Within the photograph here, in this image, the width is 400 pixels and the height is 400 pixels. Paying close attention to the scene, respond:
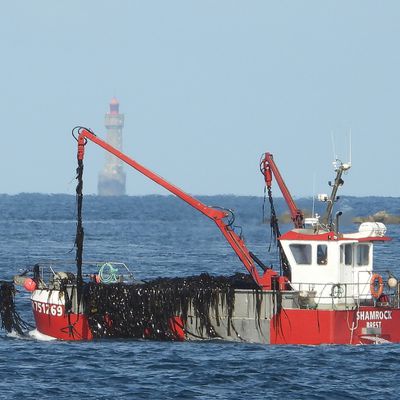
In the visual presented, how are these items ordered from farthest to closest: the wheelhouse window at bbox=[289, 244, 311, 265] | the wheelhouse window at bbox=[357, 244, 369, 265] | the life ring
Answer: the wheelhouse window at bbox=[357, 244, 369, 265] → the life ring → the wheelhouse window at bbox=[289, 244, 311, 265]

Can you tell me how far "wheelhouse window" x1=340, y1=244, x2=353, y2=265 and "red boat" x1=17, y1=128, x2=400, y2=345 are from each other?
31 millimetres

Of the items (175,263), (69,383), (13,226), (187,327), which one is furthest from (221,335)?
(13,226)

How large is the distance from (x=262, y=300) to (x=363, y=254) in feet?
12.8

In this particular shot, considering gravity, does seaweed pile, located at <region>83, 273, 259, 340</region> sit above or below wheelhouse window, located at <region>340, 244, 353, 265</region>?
below

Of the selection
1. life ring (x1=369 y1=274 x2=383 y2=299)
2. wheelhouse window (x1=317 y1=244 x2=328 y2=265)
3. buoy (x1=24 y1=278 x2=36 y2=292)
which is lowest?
buoy (x1=24 y1=278 x2=36 y2=292)

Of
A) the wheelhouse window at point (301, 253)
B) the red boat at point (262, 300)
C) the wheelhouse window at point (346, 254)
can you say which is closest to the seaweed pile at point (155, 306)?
the red boat at point (262, 300)

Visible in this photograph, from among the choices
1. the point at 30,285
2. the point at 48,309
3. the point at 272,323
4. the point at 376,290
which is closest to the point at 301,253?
the point at 272,323

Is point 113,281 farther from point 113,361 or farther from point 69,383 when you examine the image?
point 69,383

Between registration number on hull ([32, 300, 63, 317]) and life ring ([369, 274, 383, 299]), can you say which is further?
registration number on hull ([32, 300, 63, 317])

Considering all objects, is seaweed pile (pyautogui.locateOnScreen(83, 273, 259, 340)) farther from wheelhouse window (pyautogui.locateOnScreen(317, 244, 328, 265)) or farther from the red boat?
wheelhouse window (pyautogui.locateOnScreen(317, 244, 328, 265))

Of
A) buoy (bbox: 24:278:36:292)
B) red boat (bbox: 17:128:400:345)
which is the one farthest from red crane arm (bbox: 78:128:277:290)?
buoy (bbox: 24:278:36:292)

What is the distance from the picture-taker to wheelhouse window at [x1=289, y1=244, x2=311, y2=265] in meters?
45.0

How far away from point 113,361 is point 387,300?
9791mm

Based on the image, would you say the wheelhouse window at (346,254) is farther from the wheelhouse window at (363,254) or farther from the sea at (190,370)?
the sea at (190,370)
